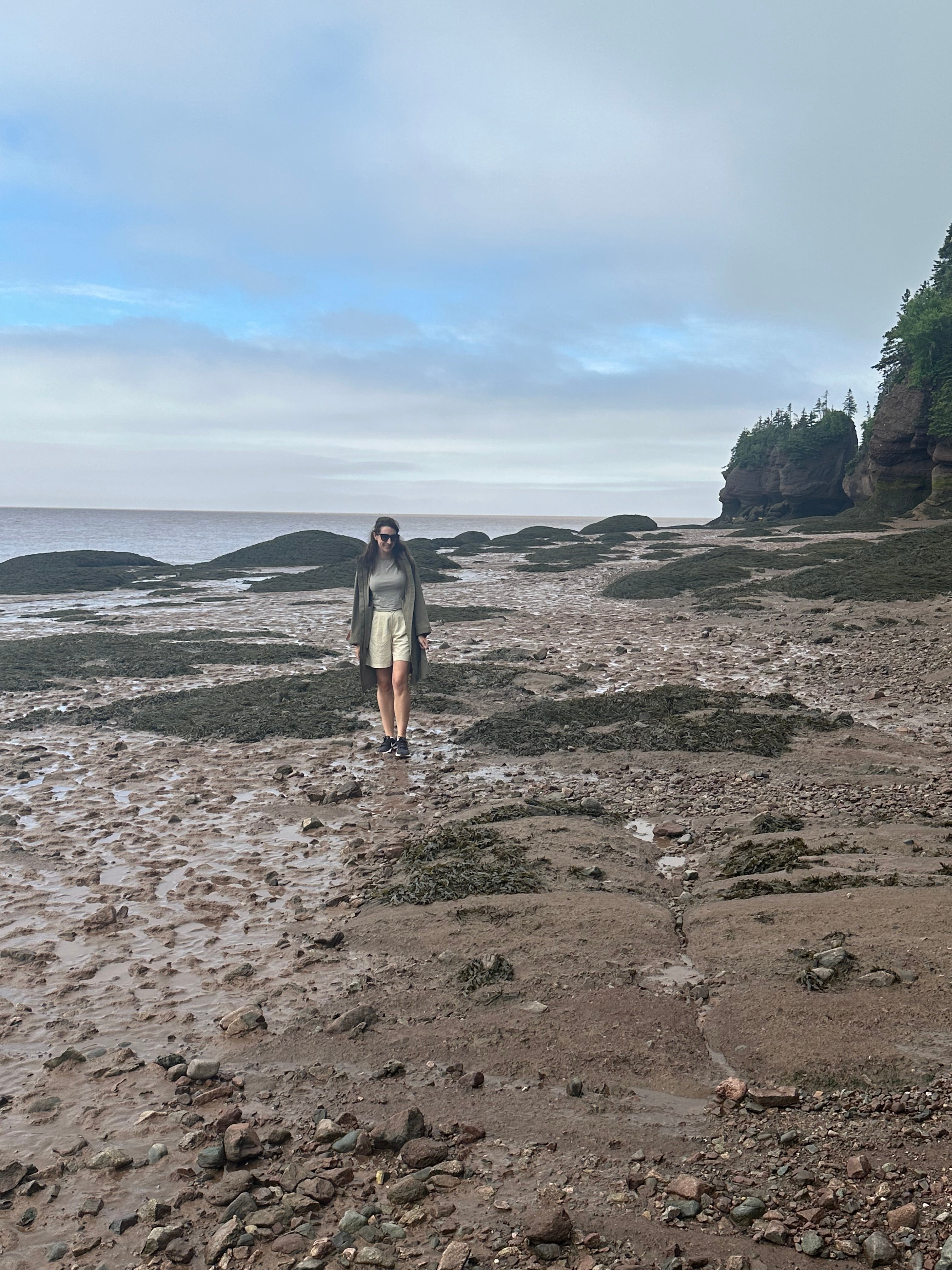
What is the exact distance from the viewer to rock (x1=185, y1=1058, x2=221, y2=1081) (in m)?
3.66

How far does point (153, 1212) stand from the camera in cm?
288

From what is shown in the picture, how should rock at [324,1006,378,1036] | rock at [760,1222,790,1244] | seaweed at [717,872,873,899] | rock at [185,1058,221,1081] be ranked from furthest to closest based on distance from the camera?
seaweed at [717,872,873,899] < rock at [324,1006,378,1036] < rock at [185,1058,221,1081] < rock at [760,1222,790,1244]

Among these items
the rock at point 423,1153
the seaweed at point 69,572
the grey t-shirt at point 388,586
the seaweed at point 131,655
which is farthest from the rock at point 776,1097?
A: the seaweed at point 69,572

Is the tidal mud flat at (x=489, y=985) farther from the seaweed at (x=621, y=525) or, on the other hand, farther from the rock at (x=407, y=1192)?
the seaweed at (x=621, y=525)

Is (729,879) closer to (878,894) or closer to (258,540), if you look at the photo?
(878,894)

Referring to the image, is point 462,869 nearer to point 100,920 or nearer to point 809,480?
point 100,920

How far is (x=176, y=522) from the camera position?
→ 160375 millimetres

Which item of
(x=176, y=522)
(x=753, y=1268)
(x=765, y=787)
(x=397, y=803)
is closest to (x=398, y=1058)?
(x=753, y=1268)

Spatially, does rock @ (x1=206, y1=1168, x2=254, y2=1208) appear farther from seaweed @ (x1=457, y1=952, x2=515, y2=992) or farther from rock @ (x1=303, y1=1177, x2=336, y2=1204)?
seaweed @ (x1=457, y1=952, x2=515, y2=992)

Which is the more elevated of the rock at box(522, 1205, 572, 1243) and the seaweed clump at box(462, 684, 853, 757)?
the seaweed clump at box(462, 684, 853, 757)

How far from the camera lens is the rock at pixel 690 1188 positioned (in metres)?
2.72

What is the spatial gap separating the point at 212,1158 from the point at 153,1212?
0.27 meters

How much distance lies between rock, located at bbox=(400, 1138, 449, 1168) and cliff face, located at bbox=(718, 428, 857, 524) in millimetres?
65391

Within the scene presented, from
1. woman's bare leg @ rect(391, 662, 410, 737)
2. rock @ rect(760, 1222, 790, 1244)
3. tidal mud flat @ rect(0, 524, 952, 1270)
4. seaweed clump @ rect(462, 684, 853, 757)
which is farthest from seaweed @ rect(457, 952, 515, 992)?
woman's bare leg @ rect(391, 662, 410, 737)
